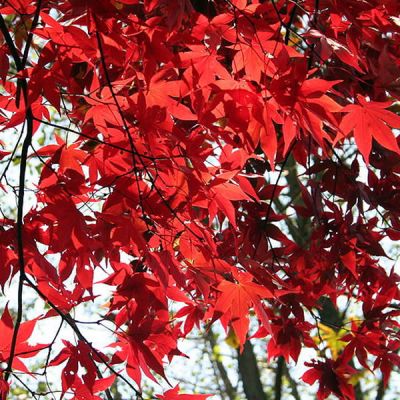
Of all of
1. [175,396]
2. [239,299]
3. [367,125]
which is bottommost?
[175,396]

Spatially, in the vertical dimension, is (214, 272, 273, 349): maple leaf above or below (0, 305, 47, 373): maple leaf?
below

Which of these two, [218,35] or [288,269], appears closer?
[218,35]

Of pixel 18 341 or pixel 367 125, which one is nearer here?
pixel 367 125

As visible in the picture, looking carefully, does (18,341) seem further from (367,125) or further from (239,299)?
(367,125)

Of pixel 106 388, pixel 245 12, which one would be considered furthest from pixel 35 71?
pixel 106 388

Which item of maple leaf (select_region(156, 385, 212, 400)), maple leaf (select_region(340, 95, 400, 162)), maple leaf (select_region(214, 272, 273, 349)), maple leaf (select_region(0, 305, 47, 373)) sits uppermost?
maple leaf (select_region(340, 95, 400, 162))

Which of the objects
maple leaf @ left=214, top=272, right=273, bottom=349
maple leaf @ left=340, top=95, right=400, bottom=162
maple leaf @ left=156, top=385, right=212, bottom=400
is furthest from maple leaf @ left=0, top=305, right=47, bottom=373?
maple leaf @ left=340, top=95, right=400, bottom=162

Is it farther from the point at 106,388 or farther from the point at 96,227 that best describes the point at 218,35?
the point at 106,388

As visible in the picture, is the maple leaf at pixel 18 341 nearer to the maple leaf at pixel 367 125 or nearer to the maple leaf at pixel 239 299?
the maple leaf at pixel 239 299

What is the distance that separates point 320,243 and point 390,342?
0.37 meters

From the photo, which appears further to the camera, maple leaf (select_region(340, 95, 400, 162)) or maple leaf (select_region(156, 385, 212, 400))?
maple leaf (select_region(156, 385, 212, 400))

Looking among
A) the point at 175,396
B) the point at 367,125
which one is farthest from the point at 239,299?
the point at 367,125

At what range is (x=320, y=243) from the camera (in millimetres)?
1774

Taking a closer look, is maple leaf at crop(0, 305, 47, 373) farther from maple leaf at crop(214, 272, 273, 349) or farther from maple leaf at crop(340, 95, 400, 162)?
maple leaf at crop(340, 95, 400, 162)
